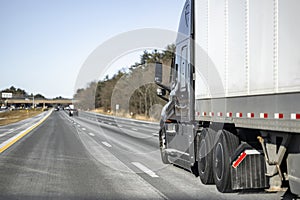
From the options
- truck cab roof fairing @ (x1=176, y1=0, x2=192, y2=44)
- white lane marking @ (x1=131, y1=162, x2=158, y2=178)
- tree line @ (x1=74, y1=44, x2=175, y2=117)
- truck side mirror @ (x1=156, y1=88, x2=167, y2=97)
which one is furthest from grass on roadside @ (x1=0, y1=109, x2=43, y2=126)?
truck cab roof fairing @ (x1=176, y1=0, x2=192, y2=44)

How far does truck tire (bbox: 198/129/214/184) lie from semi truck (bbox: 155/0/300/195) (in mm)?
19

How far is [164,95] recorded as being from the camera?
11.2 m

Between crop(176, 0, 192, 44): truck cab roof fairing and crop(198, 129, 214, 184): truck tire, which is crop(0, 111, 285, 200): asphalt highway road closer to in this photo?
crop(198, 129, 214, 184): truck tire

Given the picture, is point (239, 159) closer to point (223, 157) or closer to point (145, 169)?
point (223, 157)

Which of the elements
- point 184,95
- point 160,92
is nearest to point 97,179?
point 184,95

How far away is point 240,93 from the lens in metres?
5.98

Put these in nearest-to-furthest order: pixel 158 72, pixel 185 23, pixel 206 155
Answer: pixel 206 155 < pixel 185 23 < pixel 158 72

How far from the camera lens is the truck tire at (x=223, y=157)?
6613 mm

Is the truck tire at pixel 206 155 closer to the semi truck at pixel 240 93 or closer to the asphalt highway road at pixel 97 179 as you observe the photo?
the semi truck at pixel 240 93

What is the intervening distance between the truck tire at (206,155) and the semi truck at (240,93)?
2 centimetres

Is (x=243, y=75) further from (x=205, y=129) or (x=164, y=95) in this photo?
(x=164, y=95)

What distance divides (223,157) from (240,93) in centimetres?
134

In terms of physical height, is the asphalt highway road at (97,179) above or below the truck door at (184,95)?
below

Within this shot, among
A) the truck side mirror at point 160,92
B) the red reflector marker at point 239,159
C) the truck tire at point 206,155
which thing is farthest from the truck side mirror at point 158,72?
the red reflector marker at point 239,159
